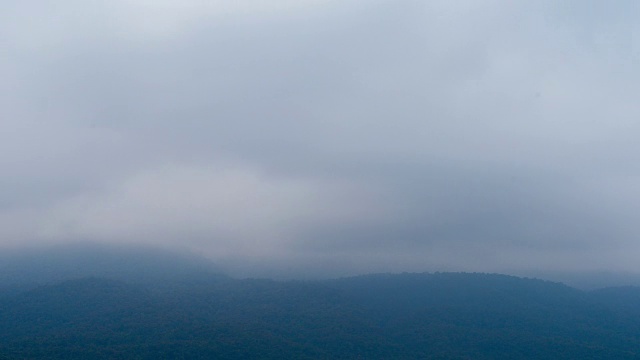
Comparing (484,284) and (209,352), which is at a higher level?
(484,284)

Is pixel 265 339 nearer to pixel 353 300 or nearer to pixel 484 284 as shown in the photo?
pixel 353 300

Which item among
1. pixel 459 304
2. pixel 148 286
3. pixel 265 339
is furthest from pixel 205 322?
pixel 459 304

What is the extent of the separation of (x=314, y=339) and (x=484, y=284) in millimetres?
77856

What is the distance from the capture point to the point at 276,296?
468 ft

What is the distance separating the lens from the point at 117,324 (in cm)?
10700

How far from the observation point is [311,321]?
123812 millimetres

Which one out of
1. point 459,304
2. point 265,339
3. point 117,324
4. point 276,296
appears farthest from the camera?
point 459,304

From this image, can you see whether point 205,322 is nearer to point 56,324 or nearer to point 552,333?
point 56,324

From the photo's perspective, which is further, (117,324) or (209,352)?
(117,324)

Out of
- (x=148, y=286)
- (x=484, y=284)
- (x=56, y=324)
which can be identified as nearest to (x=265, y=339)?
(x=56, y=324)

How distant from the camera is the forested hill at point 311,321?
311ft

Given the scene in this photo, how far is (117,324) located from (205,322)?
51.8 feet

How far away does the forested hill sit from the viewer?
94.8 meters

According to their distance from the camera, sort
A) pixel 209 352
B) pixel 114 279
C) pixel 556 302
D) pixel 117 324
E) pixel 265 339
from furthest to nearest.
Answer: pixel 556 302
pixel 114 279
pixel 117 324
pixel 265 339
pixel 209 352
